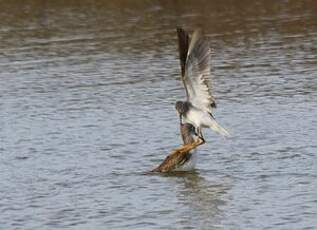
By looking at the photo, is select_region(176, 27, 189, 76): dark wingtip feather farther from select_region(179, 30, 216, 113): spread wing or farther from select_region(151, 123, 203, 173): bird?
select_region(151, 123, 203, 173): bird

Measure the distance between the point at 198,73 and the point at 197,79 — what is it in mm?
70

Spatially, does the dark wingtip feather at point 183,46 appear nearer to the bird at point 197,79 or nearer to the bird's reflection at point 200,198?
the bird at point 197,79

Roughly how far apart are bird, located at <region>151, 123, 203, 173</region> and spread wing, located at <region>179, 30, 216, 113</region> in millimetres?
495

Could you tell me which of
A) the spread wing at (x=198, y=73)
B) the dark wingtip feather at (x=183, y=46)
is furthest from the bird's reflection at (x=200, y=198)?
the dark wingtip feather at (x=183, y=46)

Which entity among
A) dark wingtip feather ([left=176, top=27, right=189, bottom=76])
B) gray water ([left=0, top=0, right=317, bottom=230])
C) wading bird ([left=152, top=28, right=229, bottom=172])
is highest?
dark wingtip feather ([left=176, top=27, right=189, bottom=76])

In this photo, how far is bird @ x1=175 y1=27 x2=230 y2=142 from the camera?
510 inches

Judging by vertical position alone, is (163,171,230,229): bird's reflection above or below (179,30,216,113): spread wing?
below

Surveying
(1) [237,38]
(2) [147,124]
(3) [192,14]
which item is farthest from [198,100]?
(3) [192,14]

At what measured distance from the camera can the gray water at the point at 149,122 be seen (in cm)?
1172

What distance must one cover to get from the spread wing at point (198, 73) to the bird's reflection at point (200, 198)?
0.86m

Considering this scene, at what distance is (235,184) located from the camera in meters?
12.5

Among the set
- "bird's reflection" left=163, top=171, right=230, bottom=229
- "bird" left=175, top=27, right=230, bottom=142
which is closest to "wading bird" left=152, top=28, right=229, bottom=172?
"bird" left=175, top=27, right=230, bottom=142

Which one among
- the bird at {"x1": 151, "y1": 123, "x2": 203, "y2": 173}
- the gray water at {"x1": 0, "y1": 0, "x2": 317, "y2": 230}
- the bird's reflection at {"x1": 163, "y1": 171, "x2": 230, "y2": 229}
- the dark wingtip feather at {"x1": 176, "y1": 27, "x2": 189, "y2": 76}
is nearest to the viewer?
the bird's reflection at {"x1": 163, "y1": 171, "x2": 230, "y2": 229}

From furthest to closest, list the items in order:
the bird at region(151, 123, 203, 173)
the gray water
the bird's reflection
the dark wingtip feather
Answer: the bird at region(151, 123, 203, 173)
the dark wingtip feather
the gray water
the bird's reflection
